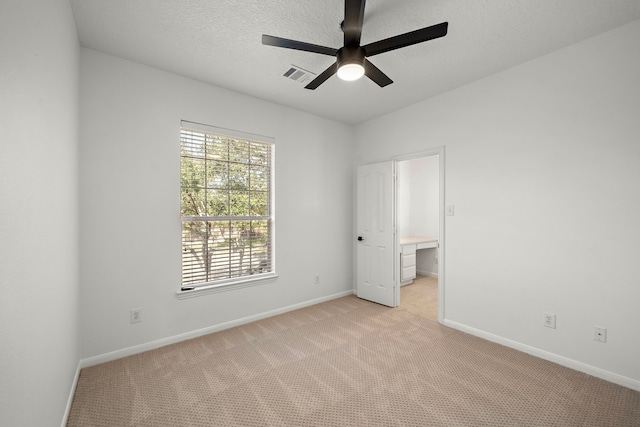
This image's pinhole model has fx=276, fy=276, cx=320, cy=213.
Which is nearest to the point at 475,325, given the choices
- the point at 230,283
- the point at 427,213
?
the point at 230,283

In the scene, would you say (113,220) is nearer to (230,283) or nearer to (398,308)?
(230,283)

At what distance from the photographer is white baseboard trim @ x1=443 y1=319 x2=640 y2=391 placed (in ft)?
7.13

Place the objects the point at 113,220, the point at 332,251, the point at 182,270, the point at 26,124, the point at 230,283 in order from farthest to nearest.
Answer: the point at 332,251, the point at 230,283, the point at 182,270, the point at 113,220, the point at 26,124

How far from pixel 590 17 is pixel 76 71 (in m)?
4.05

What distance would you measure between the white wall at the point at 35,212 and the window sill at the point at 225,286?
105 cm

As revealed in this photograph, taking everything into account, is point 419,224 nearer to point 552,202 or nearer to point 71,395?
point 552,202

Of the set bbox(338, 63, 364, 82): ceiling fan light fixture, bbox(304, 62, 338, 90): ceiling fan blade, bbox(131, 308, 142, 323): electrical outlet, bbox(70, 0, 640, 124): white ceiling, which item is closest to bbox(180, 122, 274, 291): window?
bbox(131, 308, 142, 323): electrical outlet

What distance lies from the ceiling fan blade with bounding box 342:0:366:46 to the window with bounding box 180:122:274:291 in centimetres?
192

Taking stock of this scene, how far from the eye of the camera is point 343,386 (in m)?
2.17

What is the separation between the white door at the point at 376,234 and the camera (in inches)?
157

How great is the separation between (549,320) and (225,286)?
331cm

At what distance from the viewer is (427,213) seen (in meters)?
6.00

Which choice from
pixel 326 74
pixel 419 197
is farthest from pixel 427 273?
pixel 326 74

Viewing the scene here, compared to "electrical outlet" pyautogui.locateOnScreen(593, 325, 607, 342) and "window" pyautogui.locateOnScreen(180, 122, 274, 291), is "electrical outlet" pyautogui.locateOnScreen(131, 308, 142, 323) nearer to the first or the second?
"window" pyautogui.locateOnScreen(180, 122, 274, 291)
